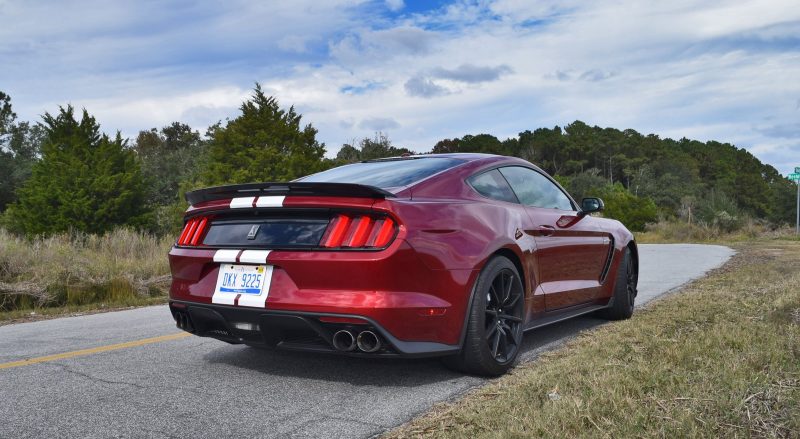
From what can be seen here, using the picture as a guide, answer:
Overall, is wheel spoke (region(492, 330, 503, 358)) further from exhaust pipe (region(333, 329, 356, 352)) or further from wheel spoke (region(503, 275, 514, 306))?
exhaust pipe (region(333, 329, 356, 352))

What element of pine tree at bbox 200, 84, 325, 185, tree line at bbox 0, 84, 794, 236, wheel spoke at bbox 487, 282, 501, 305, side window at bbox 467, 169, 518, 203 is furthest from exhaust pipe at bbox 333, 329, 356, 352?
pine tree at bbox 200, 84, 325, 185

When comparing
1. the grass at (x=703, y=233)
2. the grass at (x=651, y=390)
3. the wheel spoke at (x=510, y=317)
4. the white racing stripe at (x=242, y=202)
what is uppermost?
the white racing stripe at (x=242, y=202)

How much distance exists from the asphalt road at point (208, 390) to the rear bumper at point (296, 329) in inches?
10.7

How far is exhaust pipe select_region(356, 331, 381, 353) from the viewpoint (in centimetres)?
344

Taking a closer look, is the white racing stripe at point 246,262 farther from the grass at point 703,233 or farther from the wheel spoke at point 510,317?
the grass at point 703,233

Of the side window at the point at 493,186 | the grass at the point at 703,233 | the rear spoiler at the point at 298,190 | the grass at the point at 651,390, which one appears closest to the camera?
the grass at the point at 651,390

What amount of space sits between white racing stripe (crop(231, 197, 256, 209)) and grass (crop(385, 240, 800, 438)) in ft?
5.22

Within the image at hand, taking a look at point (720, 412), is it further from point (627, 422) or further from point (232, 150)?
point (232, 150)

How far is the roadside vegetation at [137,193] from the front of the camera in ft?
29.6

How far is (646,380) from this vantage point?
132 inches

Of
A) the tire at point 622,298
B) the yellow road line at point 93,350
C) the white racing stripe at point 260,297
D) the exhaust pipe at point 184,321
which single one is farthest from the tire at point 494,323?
the yellow road line at point 93,350

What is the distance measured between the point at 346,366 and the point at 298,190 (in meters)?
1.30

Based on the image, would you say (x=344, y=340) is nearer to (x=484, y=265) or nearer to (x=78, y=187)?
(x=484, y=265)

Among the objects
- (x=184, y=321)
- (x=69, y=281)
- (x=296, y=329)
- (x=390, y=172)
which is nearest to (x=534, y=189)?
(x=390, y=172)
